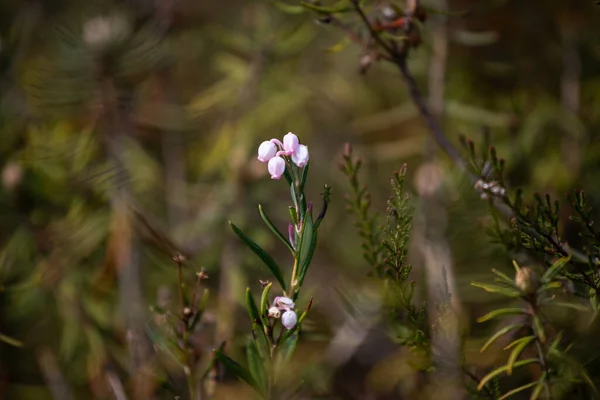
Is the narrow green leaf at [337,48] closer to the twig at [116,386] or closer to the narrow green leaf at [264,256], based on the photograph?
the narrow green leaf at [264,256]

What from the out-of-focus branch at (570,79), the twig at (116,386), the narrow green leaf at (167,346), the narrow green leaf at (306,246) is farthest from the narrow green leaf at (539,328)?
the out-of-focus branch at (570,79)

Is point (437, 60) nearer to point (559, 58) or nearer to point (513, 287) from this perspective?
point (559, 58)

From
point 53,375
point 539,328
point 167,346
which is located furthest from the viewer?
point 53,375

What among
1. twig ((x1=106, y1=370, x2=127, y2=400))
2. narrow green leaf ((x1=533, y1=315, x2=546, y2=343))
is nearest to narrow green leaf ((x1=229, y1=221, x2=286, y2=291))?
narrow green leaf ((x1=533, y1=315, x2=546, y2=343))

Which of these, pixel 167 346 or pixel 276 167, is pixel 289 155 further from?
pixel 167 346

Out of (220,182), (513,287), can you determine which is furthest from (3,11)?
(513,287)

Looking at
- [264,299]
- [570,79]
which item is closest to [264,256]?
[264,299]
